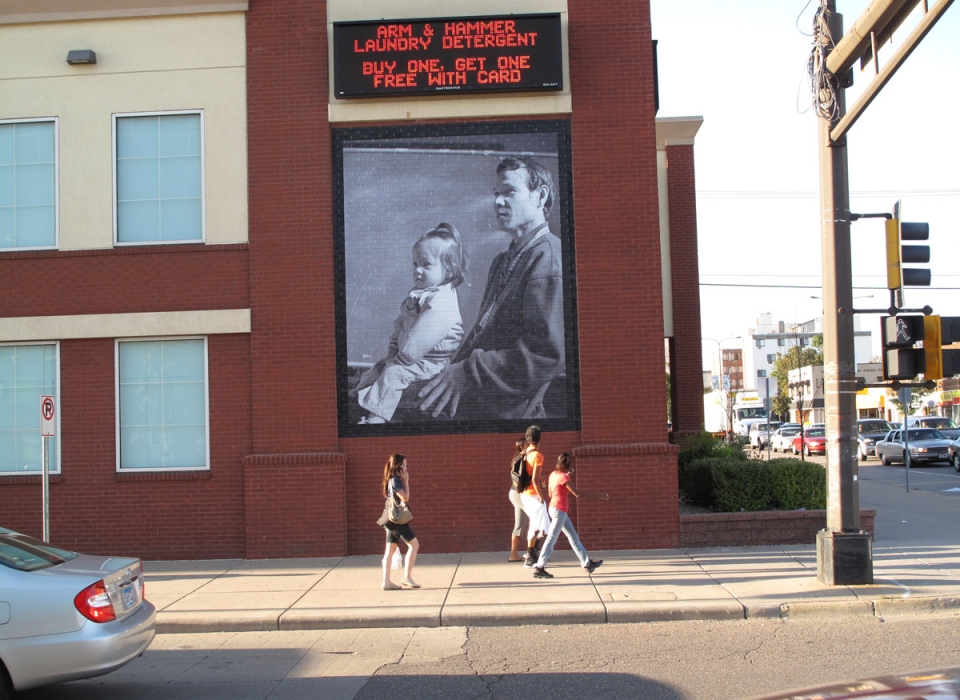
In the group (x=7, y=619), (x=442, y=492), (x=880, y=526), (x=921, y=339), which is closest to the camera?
(x=7, y=619)

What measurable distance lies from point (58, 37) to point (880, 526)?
1548 cm

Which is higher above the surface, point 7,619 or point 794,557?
point 7,619

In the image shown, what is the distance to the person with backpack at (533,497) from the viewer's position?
440 inches

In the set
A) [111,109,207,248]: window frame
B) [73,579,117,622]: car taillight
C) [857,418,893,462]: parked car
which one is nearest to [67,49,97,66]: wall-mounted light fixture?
[111,109,207,248]: window frame

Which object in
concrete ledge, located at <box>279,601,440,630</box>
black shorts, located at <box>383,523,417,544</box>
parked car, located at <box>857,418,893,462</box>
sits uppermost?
black shorts, located at <box>383,523,417,544</box>

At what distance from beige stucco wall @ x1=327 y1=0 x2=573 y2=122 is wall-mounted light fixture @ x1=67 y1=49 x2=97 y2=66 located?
361 centimetres

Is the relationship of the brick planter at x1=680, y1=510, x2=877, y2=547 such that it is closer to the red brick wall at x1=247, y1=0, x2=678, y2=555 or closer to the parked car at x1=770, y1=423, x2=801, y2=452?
the red brick wall at x1=247, y1=0, x2=678, y2=555

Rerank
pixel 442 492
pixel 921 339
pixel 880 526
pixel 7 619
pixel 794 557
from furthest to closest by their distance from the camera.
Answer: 1. pixel 880 526
2. pixel 442 492
3. pixel 794 557
4. pixel 921 339
5. pixel 7 619

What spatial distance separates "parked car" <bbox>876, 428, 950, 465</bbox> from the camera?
1390 inches

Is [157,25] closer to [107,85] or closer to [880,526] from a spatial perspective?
[107,85]

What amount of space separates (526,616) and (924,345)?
5.22 metres

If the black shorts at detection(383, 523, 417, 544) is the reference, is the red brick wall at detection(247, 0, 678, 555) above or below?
above

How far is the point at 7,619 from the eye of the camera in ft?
21.0

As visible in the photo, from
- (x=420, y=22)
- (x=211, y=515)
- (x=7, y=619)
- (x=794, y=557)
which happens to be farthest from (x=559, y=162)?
(x=7, y=619)
